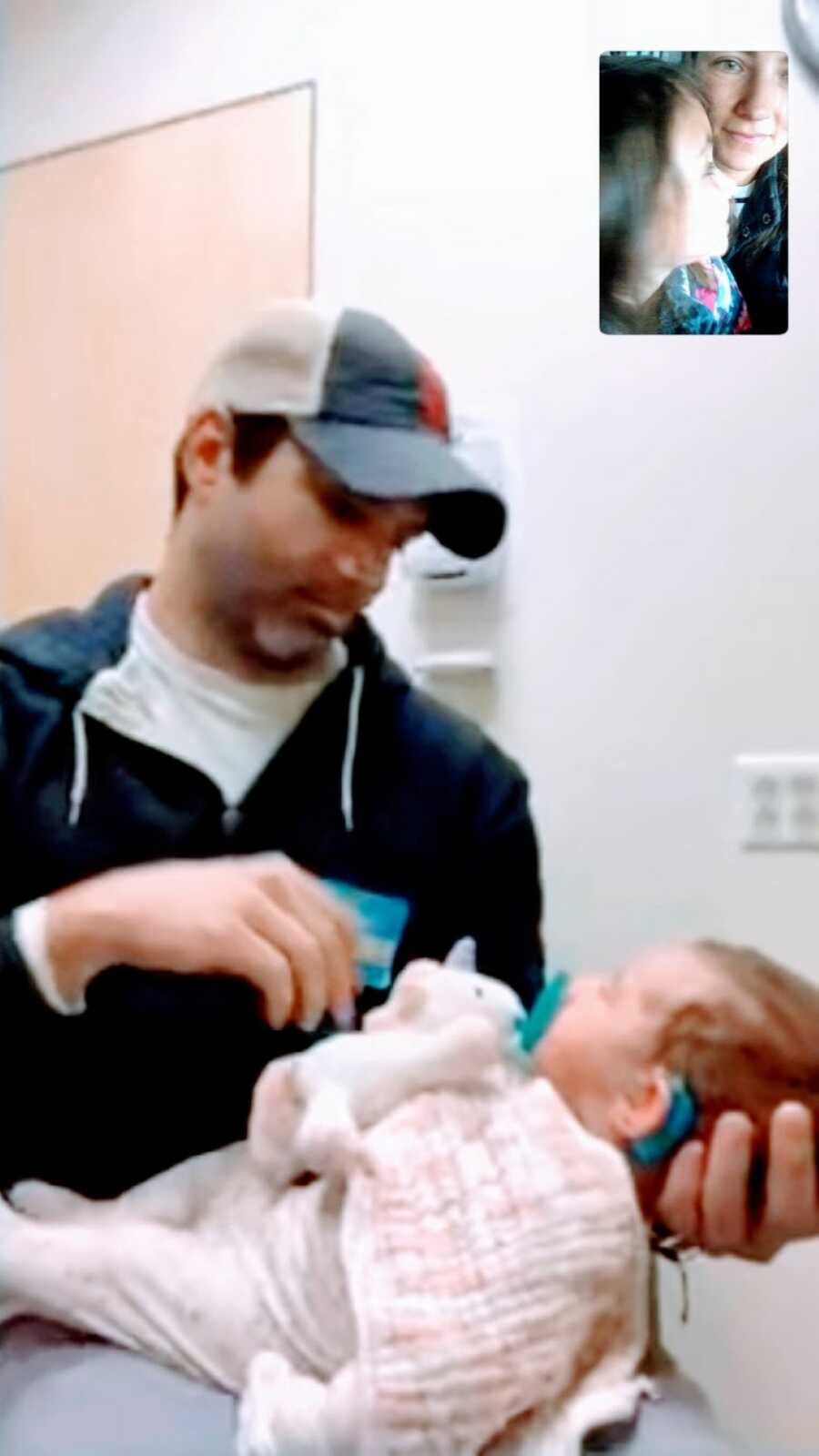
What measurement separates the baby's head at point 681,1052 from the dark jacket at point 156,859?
8 cm

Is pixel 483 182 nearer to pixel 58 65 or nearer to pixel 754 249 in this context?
pixel 754 249

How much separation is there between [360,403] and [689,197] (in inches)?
13.6

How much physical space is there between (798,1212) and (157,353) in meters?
0.89

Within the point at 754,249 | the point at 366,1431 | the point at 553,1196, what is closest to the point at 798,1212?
the point at 553,1196

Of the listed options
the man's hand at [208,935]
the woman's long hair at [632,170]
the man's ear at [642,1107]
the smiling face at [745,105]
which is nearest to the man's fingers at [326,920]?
the man's hand at [208,935]

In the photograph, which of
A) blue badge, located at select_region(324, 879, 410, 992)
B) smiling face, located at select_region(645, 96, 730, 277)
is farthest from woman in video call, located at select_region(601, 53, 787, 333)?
blue badge, located at select_region(324, 879, 410, 992)

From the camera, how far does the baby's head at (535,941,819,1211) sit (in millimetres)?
1193

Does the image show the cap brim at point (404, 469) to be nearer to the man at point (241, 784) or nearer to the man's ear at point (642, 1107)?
the man at point (241, 784)

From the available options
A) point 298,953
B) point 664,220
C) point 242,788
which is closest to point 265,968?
point 298,953

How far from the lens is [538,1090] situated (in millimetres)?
1208

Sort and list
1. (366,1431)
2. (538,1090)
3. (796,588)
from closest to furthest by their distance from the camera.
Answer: (366,1431) → (538,1090) → (796,588)

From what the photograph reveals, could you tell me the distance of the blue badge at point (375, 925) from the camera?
1279mm

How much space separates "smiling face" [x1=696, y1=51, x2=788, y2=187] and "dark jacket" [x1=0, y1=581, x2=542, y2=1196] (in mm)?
522

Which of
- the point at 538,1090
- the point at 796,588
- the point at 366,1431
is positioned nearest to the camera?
the point at 366,1431
